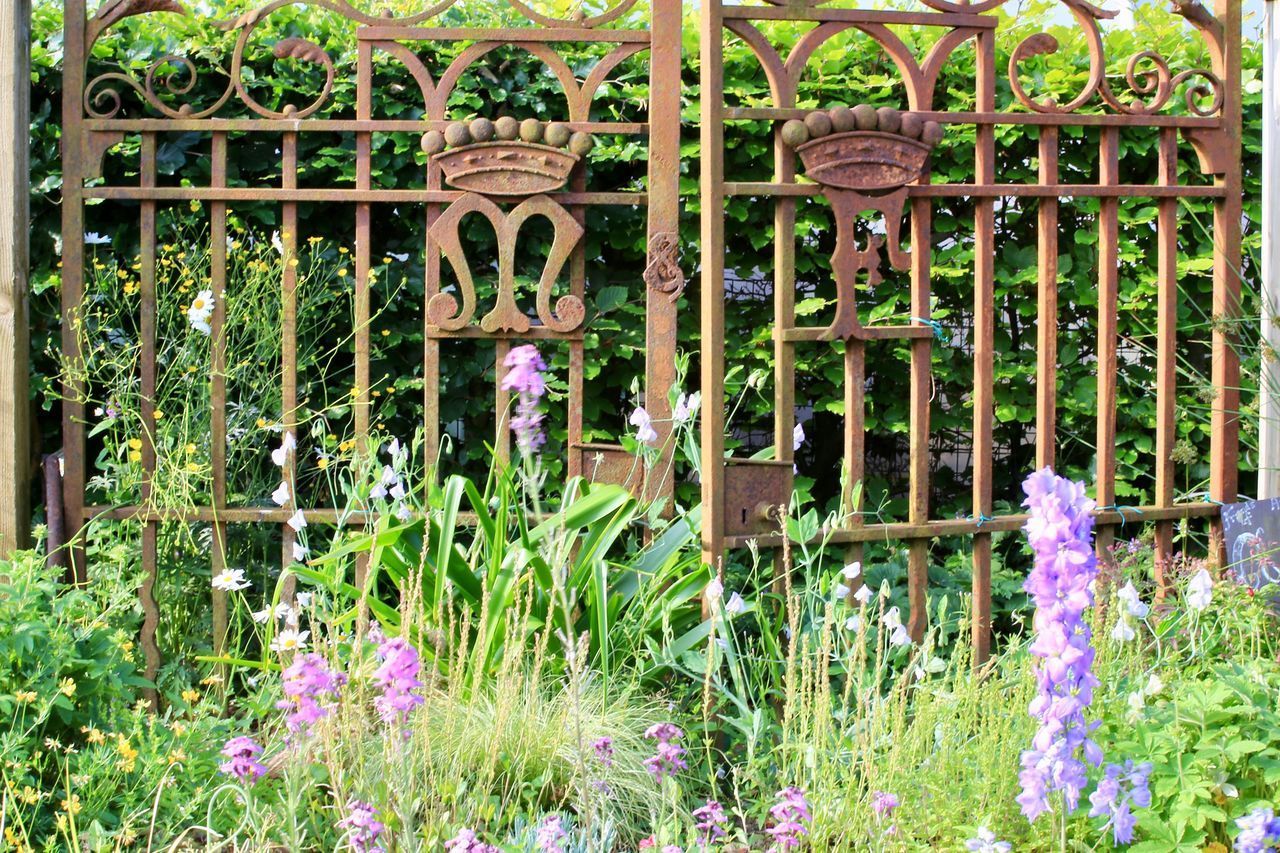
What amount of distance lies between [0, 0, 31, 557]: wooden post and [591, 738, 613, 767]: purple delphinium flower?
1.76 m

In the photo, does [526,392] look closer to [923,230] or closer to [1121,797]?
[1121,797]

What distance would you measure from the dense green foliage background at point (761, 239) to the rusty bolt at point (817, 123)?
2.15ft

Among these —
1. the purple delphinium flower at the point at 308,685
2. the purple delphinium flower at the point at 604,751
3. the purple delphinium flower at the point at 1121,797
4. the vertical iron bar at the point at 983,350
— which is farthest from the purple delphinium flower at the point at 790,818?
the vertical iron bar at the point at 983,350

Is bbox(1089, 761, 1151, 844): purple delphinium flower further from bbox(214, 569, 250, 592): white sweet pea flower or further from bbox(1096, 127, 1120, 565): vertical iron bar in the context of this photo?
bbox(214, 569, 250, 592): white sweet pea flower

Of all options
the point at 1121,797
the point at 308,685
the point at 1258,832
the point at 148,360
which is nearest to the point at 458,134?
the point at 148,360

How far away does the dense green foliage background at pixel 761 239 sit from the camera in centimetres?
361

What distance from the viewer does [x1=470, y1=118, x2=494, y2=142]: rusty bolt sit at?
3.11m

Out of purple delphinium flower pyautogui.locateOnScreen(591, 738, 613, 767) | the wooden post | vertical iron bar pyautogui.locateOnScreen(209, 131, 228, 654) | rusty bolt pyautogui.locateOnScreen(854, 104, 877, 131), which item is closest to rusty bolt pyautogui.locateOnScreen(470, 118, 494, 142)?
vertical iron bar pyautogui.locateOnScreen(209, 131, 228, 654)

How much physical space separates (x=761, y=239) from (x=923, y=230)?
0.72m

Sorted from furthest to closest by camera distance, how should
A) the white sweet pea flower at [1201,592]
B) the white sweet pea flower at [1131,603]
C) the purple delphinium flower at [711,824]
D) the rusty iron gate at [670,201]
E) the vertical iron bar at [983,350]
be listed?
A: the vertical iron bar at [983,350] < the rusty iron gate at [670,201] < the white sweet pea flower at [1201,592] < the white sweet pea flower at [1131,603] < the purple delphinium flower at [711,824]

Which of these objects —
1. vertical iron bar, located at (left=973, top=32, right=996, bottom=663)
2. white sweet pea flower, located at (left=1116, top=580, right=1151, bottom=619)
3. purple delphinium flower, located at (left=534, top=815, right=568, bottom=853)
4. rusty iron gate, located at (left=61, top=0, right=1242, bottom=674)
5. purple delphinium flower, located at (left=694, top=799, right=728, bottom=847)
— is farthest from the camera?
vertical iron bar, located at (left=973, top=32, right=996, bottom=663)

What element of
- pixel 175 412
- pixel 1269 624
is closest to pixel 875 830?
pixel 1269 624

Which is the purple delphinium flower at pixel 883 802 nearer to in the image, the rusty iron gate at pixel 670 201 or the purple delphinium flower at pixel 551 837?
the purple delphinium flower at pixel 551 837

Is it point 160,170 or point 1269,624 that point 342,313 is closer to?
point 160,170
